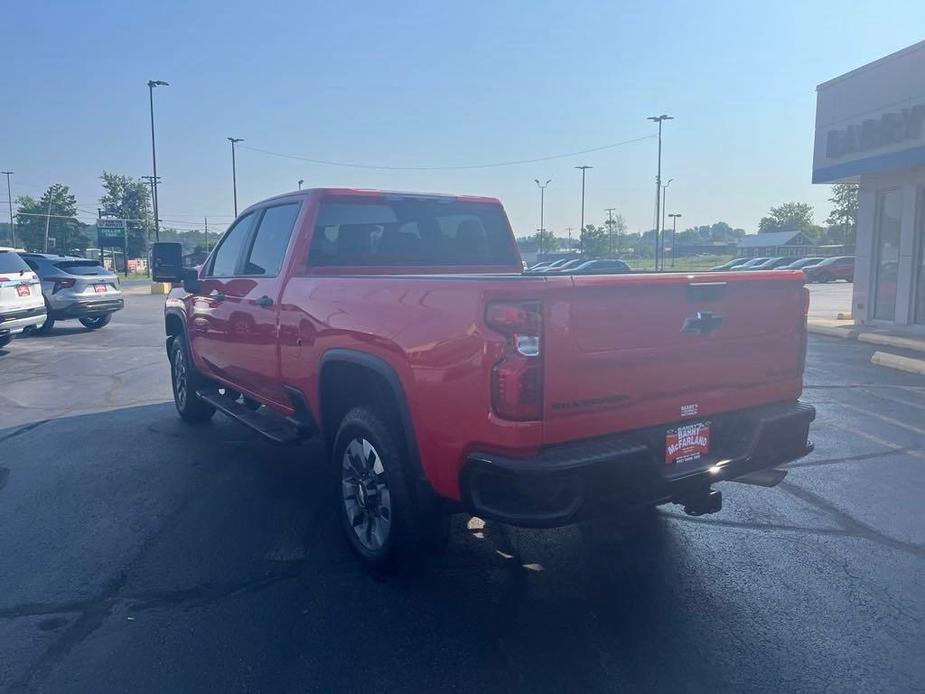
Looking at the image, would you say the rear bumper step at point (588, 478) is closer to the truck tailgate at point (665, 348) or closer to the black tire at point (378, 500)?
the truck tailgate at point (665, 348)

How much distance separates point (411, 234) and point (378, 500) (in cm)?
226

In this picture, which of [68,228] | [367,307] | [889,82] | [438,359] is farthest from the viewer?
[68,228]

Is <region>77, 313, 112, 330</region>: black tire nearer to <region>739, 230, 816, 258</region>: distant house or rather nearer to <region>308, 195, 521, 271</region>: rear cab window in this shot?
<region>308, 195, 521, 271</region>: rear cab window

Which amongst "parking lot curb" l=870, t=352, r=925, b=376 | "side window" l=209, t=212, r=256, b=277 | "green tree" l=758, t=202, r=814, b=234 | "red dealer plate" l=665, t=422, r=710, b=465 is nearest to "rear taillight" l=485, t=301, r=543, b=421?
"red dealer plate" l=665, t=422, r=710, b=465

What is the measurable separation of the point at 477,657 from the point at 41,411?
284 inches

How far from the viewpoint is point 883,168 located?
49.6ft

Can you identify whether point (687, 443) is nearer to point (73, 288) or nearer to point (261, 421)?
point (261, 421)

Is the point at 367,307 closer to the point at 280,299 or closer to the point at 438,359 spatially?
the point at 438,359

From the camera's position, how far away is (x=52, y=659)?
337 cm

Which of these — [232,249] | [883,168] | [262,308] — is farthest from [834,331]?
→ [262,308]

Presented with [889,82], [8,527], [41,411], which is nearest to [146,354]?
[41,411]

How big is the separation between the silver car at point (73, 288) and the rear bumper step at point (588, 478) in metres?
15.5

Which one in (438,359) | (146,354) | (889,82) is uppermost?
(889,82)

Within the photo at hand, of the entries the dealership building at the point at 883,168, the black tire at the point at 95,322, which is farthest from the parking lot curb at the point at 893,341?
the black tire at the point at 95,322
